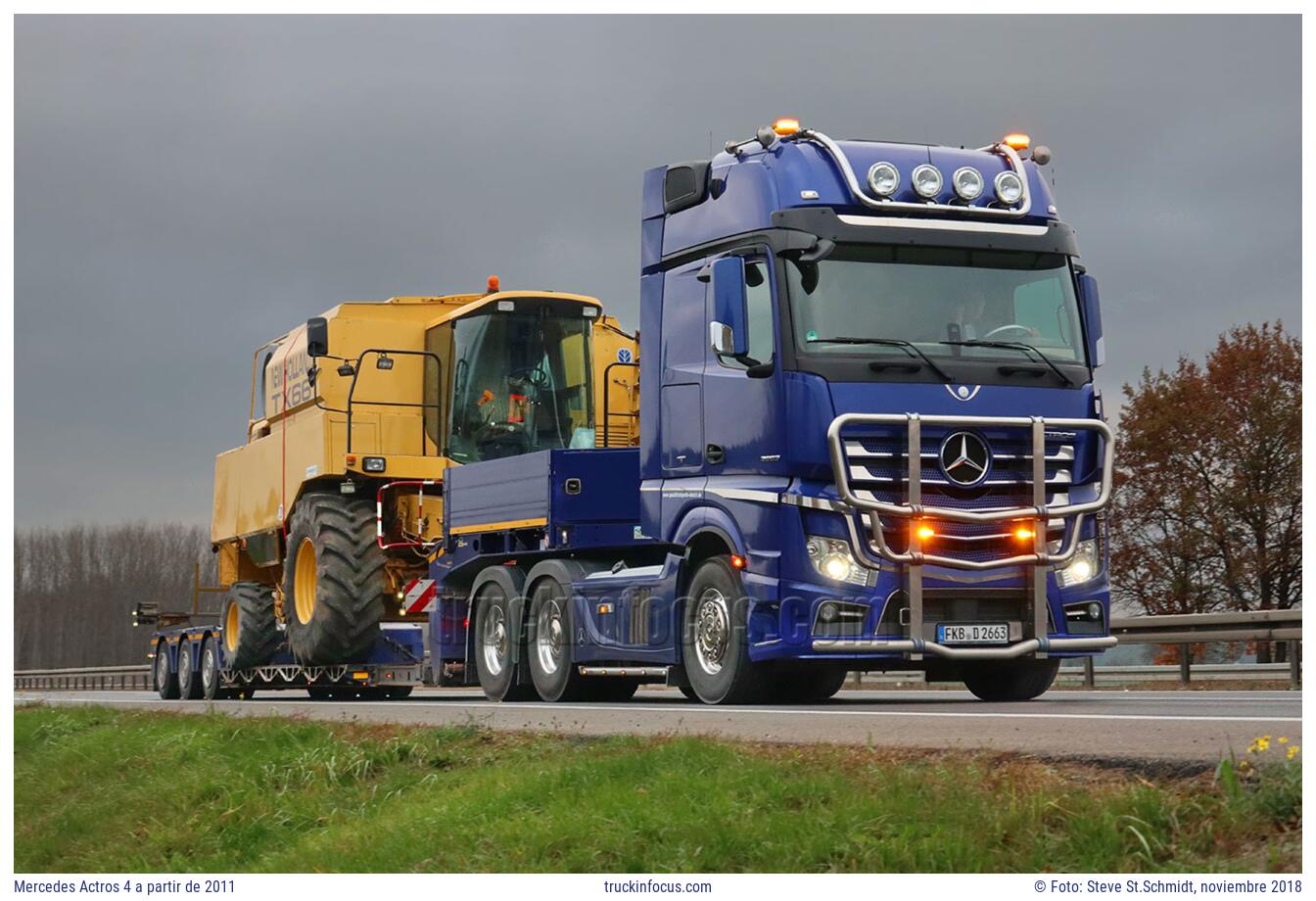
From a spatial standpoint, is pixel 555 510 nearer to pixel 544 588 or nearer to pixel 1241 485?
pixel 544 588

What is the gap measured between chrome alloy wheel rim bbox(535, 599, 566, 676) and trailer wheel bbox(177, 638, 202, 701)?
1061 cm

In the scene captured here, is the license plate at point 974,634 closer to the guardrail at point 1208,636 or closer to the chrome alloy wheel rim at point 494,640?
the chrome alloy wheel rim at point 494,640

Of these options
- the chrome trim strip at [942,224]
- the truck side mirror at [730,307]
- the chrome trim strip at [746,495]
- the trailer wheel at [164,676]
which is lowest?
the trailer wheel at [164,676]

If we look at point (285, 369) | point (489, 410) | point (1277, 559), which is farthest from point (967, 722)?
point (1277, 559)

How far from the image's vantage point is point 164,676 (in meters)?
27.6

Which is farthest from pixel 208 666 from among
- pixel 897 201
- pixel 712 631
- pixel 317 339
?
pixel 897 201

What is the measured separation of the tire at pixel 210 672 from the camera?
24984 mm

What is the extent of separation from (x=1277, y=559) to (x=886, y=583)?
21970 millimetres

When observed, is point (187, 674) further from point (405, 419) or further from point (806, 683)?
point (806, 683)

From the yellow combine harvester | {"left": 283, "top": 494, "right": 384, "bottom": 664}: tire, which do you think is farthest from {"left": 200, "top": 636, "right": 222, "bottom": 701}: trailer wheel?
{"left": 283, "top": 494, "right": 384, "bottom": 664}: tire

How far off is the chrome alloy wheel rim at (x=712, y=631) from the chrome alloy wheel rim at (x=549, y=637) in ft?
7.55

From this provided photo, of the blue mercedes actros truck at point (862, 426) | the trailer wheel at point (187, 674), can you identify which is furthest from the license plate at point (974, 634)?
the trailer wheel at point (187, 674)

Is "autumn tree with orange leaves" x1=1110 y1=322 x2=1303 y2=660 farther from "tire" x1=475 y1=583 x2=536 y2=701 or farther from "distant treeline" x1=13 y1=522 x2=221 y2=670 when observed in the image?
"distant treeline" x1=13 y1=522 x2=221 y2=670

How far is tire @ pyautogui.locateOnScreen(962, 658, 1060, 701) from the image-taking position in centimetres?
1526
